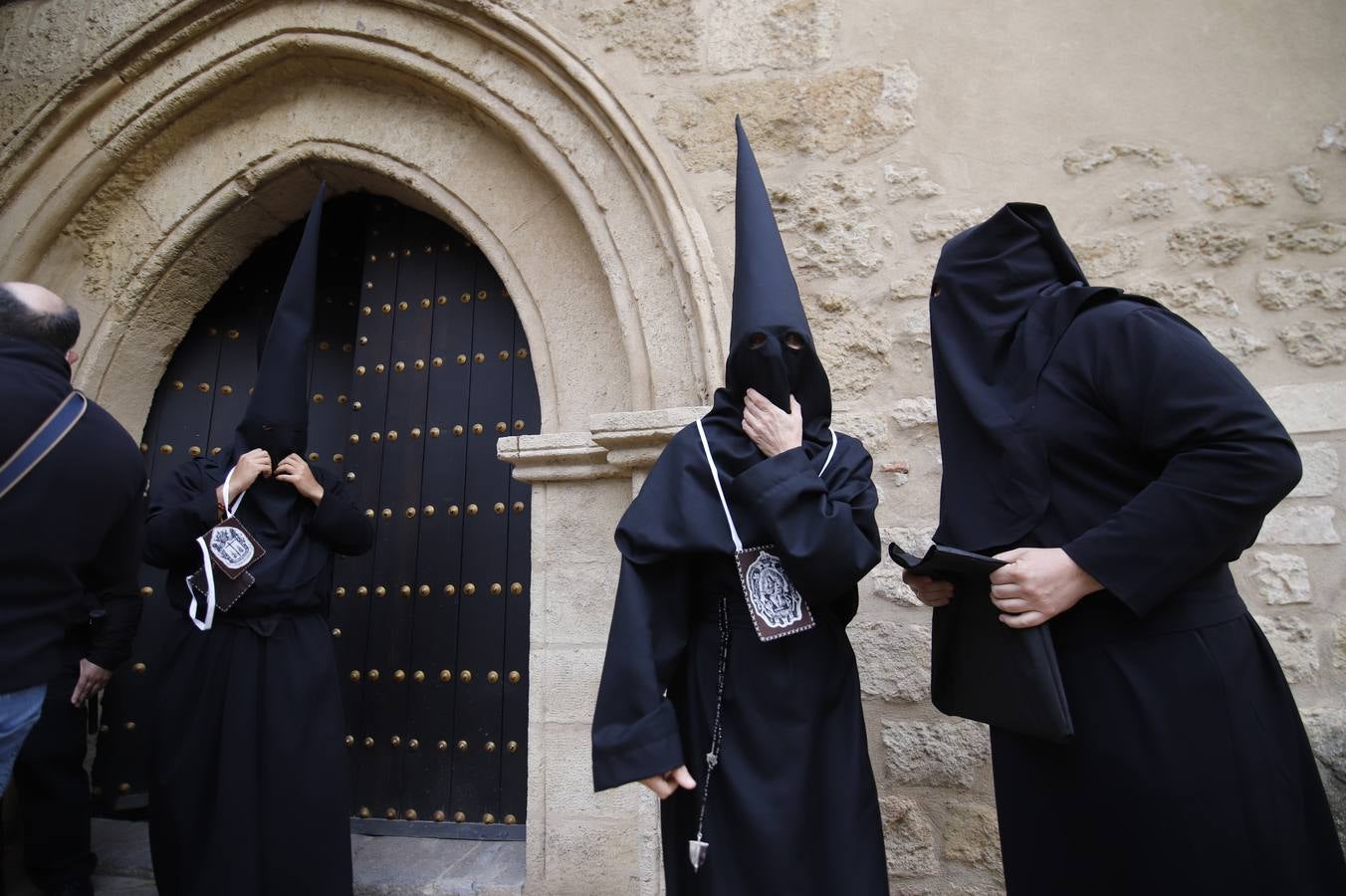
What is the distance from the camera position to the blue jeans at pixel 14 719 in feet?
6.07

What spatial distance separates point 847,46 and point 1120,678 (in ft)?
8.14

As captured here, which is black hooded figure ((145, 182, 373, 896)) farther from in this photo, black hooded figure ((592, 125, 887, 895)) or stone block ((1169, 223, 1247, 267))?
stone block ((1169, 223, 1247, 267))

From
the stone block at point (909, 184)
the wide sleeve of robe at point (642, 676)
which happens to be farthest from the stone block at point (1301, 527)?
the wide sleeve of robe at point (642, 676)

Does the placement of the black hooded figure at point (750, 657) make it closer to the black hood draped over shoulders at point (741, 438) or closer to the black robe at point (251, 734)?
the black hood draped over shoulders at point (741, 438)

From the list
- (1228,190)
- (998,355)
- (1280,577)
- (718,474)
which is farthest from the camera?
(1228,190)

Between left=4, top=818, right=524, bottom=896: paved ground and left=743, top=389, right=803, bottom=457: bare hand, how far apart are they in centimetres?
197

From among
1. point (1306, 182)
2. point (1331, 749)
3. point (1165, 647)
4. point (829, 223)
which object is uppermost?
point (829, 223)

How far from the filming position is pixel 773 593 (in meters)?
1.75

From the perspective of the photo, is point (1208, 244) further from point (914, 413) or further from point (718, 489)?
point (718, 489)

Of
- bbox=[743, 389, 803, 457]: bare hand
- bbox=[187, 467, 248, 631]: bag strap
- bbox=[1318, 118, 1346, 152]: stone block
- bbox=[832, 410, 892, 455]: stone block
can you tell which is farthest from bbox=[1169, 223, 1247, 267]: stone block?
bbox=[187, 467, 248, 631]: bag strap

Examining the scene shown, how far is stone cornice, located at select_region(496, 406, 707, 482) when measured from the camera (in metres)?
2.72

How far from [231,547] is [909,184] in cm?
261

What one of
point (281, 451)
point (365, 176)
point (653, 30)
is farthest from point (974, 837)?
point (365, 176)

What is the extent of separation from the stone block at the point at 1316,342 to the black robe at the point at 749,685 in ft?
5.56
